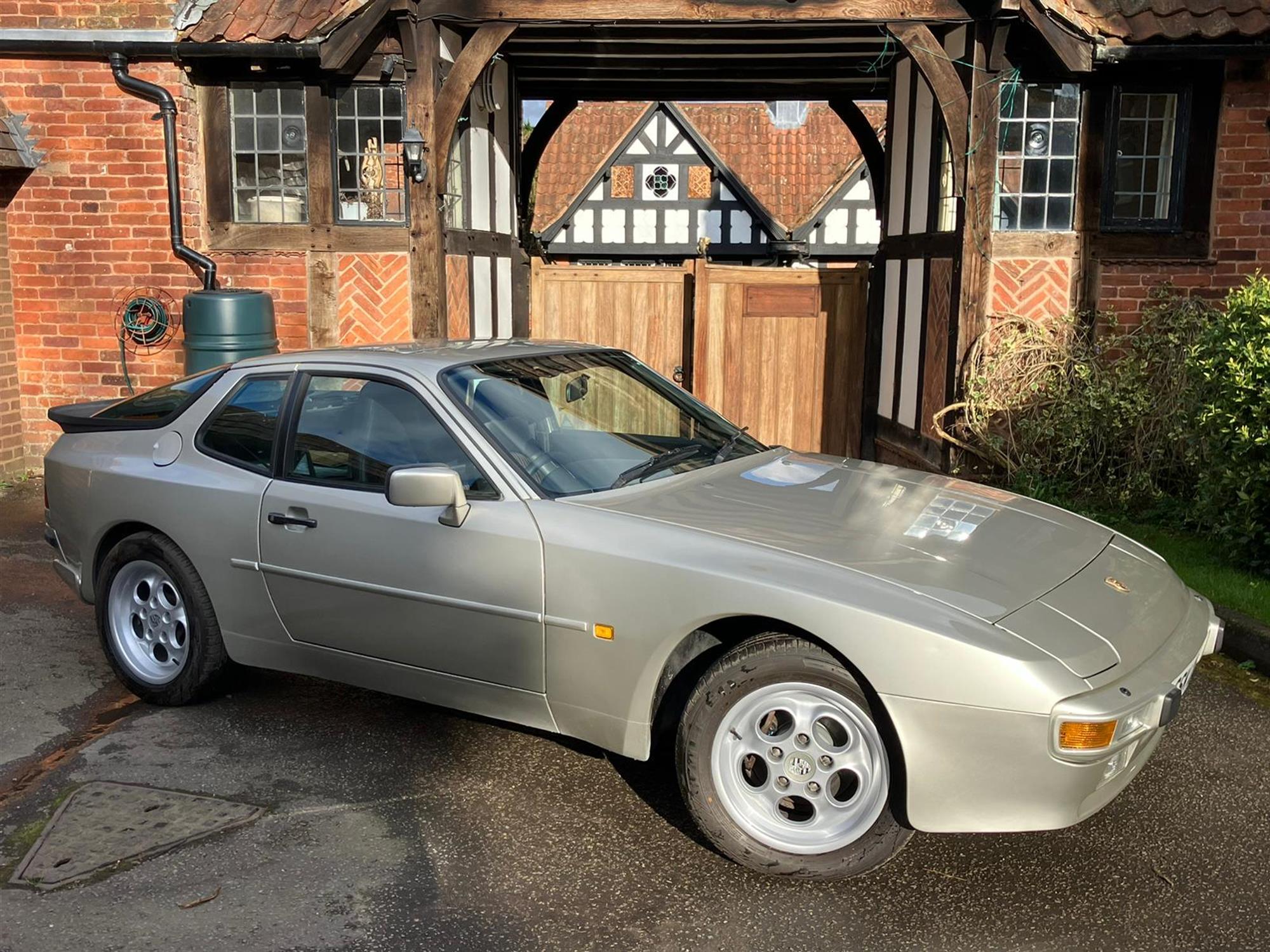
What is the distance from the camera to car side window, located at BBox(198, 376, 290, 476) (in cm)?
455

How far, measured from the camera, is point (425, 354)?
4.54 m

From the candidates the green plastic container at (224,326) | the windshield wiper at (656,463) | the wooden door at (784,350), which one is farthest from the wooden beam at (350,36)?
the windshield wiper at (656,463)

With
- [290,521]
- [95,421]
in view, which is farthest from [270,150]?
[290,521]

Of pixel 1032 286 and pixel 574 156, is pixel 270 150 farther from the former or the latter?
pixel 574 156

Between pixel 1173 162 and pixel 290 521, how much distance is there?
773 centimetres

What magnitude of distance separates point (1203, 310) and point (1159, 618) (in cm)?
608

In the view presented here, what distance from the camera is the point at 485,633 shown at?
3857mm

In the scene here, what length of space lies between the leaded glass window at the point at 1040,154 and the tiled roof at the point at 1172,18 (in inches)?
21.9

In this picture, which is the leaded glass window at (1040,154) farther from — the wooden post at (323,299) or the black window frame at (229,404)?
A: the black window frame at (229,404)

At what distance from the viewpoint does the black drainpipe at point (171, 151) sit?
941 centimetres

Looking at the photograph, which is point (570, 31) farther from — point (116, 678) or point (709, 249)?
point (709, 249)

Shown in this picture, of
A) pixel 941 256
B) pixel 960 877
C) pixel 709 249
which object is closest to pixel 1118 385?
pixel 941 256

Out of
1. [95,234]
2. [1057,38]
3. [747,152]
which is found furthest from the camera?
[747,152]

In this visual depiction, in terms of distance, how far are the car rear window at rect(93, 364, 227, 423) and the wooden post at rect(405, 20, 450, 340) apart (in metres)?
4.12
